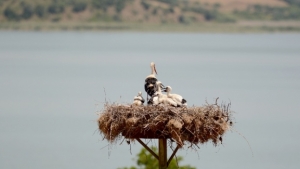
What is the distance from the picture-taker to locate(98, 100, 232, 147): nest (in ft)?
28.7

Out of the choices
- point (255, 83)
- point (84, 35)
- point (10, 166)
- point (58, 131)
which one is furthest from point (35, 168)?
point (84, 35)

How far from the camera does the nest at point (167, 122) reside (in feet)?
28.7

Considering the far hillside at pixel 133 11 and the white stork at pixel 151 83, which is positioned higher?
the far hillside at pixel 133 11

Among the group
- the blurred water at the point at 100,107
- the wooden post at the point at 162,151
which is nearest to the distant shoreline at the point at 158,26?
the blurred water at the point at 100,107

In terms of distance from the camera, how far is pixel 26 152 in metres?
28.7

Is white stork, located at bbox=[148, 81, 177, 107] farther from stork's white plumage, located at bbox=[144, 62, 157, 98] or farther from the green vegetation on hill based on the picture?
the green vegetation on hill

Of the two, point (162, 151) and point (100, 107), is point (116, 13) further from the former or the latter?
point (162, 151)

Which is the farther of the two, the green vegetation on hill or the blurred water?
the green vegetation on hill

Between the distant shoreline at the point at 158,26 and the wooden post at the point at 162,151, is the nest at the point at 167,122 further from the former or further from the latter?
the distant shoreline at the point at 158,26

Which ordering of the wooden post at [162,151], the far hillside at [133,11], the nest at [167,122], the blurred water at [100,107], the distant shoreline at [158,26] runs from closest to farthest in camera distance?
the nest at [167,122] < the wooden post at [162,151] < the blurred water at [100,107] < the far hillside at [133,11] < the distant shoreline at [158,26]

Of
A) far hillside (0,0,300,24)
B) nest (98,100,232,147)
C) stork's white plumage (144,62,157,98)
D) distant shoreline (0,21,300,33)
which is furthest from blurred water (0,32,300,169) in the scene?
distant shoreline (0,21,300,33)

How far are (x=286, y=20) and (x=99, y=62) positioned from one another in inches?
1582

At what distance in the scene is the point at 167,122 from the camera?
874cm

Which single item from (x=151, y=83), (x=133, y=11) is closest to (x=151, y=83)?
(x=151, y=83)
